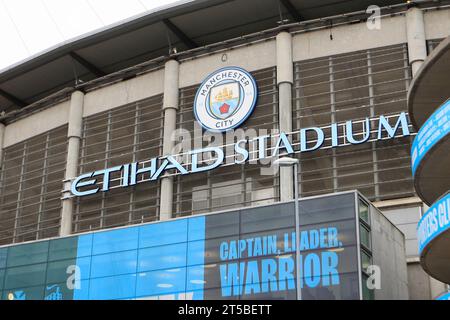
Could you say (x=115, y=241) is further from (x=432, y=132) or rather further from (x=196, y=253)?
(x=432, y=132)

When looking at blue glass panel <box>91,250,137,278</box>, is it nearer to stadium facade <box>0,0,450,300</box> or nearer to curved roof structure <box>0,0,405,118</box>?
stadium facade <box>0,0,450,300</box>

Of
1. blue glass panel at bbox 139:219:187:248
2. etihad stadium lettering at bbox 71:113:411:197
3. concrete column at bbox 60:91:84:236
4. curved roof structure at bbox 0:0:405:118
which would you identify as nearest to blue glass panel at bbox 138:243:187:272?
blue glass panel at bbox 139:219:187:248

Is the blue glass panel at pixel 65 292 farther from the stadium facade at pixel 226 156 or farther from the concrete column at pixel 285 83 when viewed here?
the concrete column at pixel 285 83

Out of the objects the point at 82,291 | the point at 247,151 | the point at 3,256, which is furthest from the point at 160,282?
the point at 3,256

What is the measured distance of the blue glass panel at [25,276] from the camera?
42250 millimetres

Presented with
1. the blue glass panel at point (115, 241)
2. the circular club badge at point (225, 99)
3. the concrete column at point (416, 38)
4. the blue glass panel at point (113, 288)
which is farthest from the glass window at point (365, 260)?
the circular club badge at point (225, 99)

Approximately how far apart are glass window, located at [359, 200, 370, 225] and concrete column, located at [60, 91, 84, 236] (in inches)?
804

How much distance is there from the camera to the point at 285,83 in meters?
44.4

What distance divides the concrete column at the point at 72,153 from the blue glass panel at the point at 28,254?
4.24 meters

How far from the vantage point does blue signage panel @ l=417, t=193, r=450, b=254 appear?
24078mm

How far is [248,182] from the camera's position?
144ft

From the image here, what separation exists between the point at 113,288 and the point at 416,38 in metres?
20.6
